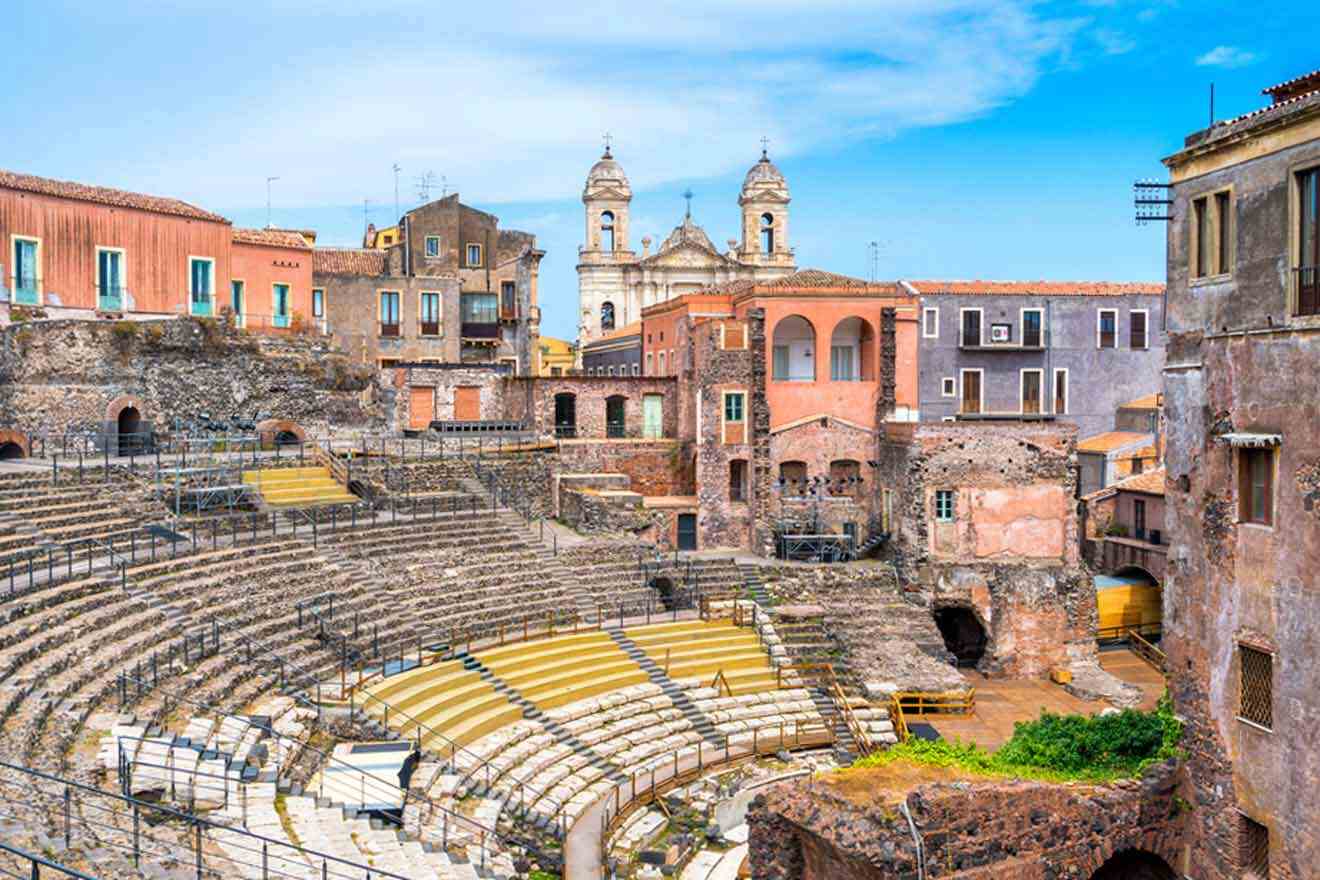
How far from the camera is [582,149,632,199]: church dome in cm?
6150

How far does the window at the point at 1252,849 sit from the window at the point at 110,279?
30.2m

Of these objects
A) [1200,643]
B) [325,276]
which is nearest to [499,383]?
[325,276]

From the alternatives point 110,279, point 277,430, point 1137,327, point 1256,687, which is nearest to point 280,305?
point 110,279

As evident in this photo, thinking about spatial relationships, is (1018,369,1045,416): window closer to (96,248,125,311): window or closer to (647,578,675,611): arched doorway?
(647,578,675,611): arched doorway

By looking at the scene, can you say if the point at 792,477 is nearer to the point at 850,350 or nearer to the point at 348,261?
the point at 850,350

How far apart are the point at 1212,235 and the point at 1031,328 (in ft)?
84.7

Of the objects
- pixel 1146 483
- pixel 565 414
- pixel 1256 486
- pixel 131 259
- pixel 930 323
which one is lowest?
pixel 1146 483

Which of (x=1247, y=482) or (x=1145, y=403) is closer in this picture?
(x=1247, y=482)

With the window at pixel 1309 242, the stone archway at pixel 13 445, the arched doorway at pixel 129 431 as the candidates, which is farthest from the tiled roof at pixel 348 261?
the window at pixel 1309 242

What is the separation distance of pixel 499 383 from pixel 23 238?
1549cm

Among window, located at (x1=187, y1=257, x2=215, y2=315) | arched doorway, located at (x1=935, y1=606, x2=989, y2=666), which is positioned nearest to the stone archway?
window, located at (x1=187, y1=257, x2=215, y2=315)

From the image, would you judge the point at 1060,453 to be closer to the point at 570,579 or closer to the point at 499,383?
the point at 570,579

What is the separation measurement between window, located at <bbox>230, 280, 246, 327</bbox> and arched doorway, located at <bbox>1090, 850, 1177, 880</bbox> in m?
29.8

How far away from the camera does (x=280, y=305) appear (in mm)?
38688
